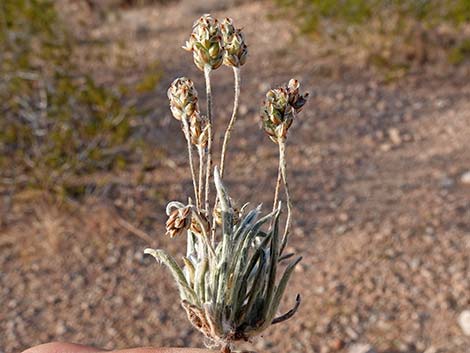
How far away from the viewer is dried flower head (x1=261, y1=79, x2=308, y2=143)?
1221mm

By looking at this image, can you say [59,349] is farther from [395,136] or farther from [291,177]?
[395,136]

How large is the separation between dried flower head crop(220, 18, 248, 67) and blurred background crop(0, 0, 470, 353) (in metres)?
1.89

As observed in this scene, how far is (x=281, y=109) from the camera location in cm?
122

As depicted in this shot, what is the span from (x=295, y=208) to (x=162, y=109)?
1.36m

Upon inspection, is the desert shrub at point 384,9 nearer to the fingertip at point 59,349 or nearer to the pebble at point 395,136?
the pebble at point 395,136

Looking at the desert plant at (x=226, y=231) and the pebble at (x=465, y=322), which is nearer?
the desert plant at (x=226, y=231)

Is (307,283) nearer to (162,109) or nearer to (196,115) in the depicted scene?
(162,109)

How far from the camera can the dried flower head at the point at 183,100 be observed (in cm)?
123

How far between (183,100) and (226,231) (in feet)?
0.75

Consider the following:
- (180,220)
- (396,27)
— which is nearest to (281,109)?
(180,220)

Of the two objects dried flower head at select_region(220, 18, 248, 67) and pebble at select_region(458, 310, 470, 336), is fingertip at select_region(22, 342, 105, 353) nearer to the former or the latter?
dried flower head at select_region(220, 18, 248, 67)

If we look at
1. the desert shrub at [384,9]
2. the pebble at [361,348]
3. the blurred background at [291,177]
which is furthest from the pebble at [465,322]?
the desert shrub at [384,9]

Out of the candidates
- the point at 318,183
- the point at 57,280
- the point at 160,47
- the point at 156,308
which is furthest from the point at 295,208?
the point at 160,47

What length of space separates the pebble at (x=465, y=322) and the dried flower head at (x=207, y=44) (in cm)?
218
